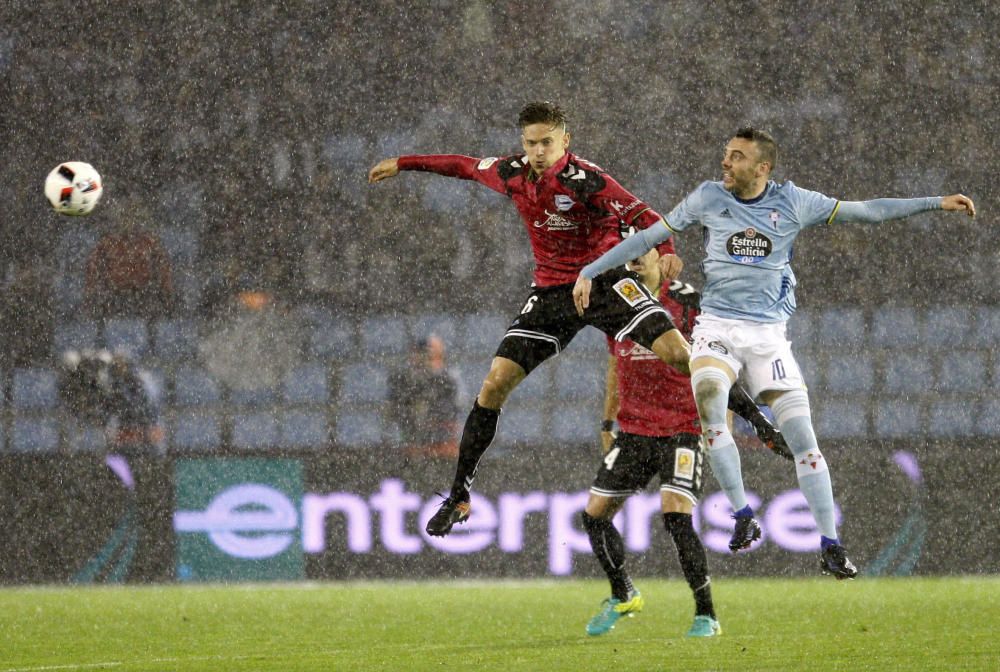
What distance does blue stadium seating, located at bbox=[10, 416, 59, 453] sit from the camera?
13.5 metres

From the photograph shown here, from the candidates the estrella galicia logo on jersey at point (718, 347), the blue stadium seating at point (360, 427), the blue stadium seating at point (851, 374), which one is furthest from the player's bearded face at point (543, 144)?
the blue stadium seating at point (851, 374)

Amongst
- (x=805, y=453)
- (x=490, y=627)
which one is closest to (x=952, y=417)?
(x=490, y=627)

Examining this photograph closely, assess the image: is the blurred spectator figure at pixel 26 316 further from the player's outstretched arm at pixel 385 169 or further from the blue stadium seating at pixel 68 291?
the player's outstretched arm at pixel 385 169

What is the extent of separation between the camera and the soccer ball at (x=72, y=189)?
31.6 feet

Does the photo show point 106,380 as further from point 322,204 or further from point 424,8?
point 424,8

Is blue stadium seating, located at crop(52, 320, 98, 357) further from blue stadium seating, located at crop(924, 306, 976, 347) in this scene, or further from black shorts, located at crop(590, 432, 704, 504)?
black shorts, located at crop(590, 432, 704, 504)

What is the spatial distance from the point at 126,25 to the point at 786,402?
1206cm

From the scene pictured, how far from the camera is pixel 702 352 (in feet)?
23.7

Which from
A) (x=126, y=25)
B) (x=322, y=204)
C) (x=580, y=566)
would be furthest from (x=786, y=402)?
(x=126, y=25)

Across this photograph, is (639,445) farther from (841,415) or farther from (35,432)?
(35,432)

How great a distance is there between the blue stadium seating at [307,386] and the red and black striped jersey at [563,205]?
6.79 meters

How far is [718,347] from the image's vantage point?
7230mm

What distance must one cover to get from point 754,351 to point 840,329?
790 centimetres

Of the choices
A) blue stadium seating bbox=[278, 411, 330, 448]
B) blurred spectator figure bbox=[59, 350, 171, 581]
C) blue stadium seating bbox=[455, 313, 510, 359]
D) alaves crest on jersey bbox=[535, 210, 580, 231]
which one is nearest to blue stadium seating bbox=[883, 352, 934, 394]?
blue stadium seating bbox=[455, 313, 510, 359]
